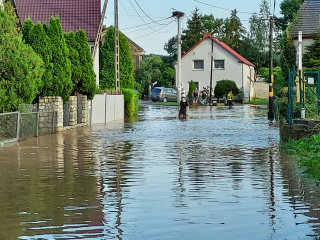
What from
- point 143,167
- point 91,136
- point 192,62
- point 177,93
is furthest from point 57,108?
point 192,62

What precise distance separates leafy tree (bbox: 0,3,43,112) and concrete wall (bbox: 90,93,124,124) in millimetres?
11425

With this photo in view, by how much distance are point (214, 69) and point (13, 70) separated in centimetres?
6275

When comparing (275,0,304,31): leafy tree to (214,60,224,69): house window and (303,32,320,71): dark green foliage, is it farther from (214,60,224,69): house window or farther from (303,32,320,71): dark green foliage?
(303,32,320,71): dark green foliage

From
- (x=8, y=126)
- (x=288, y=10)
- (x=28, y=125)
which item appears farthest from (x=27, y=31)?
(x=288, y=10)

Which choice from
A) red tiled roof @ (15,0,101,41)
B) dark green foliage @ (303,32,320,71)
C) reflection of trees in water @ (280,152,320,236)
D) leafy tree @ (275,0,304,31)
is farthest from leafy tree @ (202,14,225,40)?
reflection of trees in water @ (280,152,320,236)

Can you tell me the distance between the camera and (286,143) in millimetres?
21062

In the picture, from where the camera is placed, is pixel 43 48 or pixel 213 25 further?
pixel 213 25

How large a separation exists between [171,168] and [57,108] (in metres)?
14.3

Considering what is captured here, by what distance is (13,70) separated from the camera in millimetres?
25453

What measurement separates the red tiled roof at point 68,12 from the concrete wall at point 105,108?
717 centimetres

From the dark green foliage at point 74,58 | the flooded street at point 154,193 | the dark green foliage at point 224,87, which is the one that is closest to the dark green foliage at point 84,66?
the dark green foliage at point 74,58

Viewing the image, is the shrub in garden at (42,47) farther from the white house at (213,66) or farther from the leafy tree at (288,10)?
the leafy tree at (288,10)

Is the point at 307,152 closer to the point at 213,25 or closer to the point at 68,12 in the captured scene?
the point at 68,12

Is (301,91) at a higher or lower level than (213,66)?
lower
